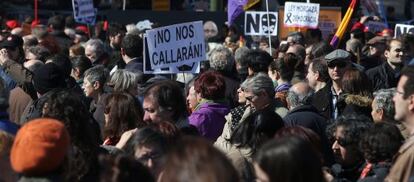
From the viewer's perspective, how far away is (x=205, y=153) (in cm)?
365

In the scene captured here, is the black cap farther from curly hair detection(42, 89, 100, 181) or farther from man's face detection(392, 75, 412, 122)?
man's face detection(392, 75, 412, 122)

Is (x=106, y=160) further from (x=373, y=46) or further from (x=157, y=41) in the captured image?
(x=373, y=46)

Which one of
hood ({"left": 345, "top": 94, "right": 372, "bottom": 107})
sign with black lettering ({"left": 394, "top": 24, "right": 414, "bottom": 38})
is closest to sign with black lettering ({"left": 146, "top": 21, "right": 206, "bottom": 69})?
hood ({"left": 345, "top": 94, "right": 372, "bottom": 107})

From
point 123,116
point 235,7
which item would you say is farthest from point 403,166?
point 235,7

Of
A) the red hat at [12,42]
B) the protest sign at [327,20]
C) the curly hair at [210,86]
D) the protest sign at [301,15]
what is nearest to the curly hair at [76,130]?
the curly hair at [210,86]

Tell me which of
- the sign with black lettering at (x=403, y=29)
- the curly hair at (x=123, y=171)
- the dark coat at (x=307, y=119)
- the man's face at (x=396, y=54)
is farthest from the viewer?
the sign with black lettering at (x=403, y=29)

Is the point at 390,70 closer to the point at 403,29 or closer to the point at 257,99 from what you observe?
the point at 257,99

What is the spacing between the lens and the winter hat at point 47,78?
787 centimetres

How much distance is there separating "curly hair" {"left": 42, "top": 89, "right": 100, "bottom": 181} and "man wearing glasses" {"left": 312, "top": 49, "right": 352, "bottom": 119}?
9.77 feet

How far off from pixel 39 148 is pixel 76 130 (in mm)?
1332

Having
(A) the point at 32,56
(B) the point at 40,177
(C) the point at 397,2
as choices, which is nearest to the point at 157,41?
(A) the point at 32,56

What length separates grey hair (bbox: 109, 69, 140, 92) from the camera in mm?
8305

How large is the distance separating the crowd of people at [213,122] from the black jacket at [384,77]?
1 cm

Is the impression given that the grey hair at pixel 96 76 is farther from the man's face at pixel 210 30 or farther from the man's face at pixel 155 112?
the man's face at pixel 210 30
